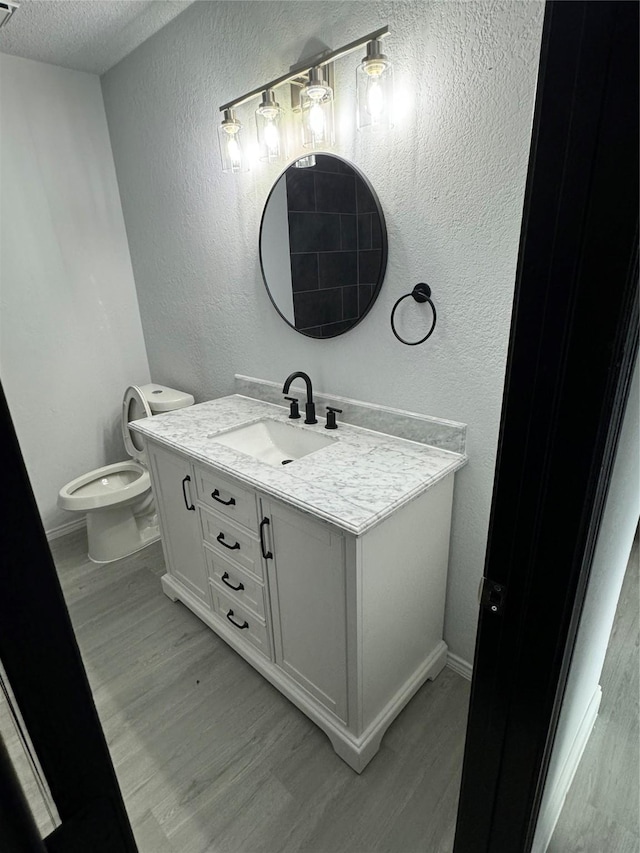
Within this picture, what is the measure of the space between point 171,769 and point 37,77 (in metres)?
3.06

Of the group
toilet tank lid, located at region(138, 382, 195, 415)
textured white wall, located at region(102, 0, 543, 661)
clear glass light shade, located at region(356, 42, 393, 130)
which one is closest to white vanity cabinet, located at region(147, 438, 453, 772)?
textured white wall, located at region(102, 0, 543, 661)

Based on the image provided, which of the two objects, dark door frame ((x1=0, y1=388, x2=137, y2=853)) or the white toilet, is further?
the white toilet

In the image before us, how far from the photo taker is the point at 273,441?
1.95 meters

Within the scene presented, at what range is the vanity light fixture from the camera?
4.42 feet

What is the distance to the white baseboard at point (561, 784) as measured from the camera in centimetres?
103

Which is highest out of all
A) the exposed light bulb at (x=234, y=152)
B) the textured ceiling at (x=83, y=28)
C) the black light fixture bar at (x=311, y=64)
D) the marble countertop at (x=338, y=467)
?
the textured ceiling at (x=83, y=28)

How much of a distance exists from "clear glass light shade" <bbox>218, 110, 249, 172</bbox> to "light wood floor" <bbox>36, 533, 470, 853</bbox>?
1.96 metres

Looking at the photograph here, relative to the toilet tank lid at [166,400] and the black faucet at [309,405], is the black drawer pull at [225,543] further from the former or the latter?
the toilet tank lid at [166,400]

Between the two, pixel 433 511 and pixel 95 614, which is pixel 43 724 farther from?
pixel 95 614

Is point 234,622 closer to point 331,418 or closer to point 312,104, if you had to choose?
point 331,418

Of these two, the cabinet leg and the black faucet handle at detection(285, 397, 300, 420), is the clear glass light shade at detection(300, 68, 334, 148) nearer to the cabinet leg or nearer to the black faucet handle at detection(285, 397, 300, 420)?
the black faucet handle at detection(285, 397, 300, 420)

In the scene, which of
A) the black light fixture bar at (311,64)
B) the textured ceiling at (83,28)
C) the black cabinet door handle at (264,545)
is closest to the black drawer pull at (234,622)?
the black cabinet door handle at (264,545)

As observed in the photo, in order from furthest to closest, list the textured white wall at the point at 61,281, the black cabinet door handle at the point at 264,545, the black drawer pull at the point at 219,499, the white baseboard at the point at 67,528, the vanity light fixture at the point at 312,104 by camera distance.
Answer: the white baseboard at the point at 67,528, the textured white wall at the point at 61,281, the black drawer pull at the point at 219,499, the black cabinet door handle at the point at 264,545, the vanity light fixture at the point at 312,104

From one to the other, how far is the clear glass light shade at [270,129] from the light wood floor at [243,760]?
1.96 meters
